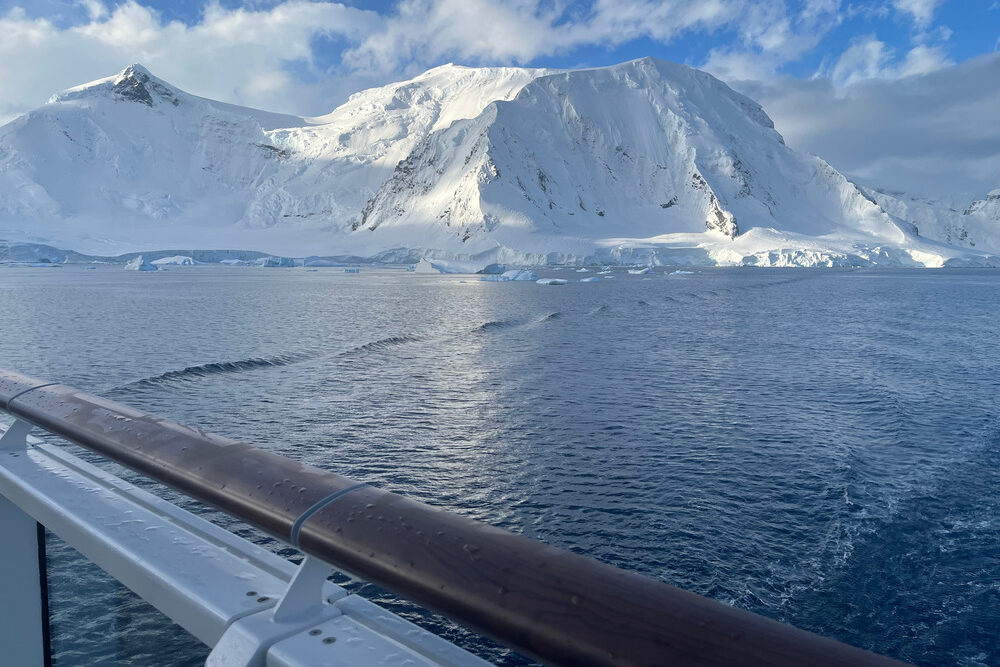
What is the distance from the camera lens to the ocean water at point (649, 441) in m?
6.61

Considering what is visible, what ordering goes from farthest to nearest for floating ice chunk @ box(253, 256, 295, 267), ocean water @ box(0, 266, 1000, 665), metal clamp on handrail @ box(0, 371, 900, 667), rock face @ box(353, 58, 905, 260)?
rock face @ box(353, 58, 905, 260)
floating ice chunk @ box(253, 256, 295, 267)
ocean water @ box(0, 266, 1000, 665)
metal clamp on handrail @ box(0, 371, 900, 667)

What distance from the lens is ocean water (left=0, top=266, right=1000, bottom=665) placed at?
21.7 feet

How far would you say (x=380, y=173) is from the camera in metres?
185

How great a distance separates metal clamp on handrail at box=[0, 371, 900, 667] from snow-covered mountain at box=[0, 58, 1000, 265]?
404ft

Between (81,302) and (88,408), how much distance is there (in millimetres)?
45836

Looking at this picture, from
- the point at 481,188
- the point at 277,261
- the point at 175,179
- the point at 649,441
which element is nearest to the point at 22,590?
the point at 649,441

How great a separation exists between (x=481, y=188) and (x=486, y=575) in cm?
→ 15798

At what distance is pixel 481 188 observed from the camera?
15562cm

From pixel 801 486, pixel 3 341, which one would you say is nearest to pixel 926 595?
pixel 801 486

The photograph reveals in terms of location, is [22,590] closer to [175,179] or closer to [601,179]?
[601,179]

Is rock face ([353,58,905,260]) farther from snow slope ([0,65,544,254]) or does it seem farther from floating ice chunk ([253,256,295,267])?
floating ice chunk ([253,256,295,267])

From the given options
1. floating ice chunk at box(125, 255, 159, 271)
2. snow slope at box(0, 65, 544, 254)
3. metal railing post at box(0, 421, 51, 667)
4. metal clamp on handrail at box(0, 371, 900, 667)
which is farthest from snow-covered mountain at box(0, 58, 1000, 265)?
metal clamp on handrail at box(0, 371, 900, 667)

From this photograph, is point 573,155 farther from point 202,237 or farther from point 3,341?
point 3,341

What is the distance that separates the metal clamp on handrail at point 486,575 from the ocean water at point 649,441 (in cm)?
86
